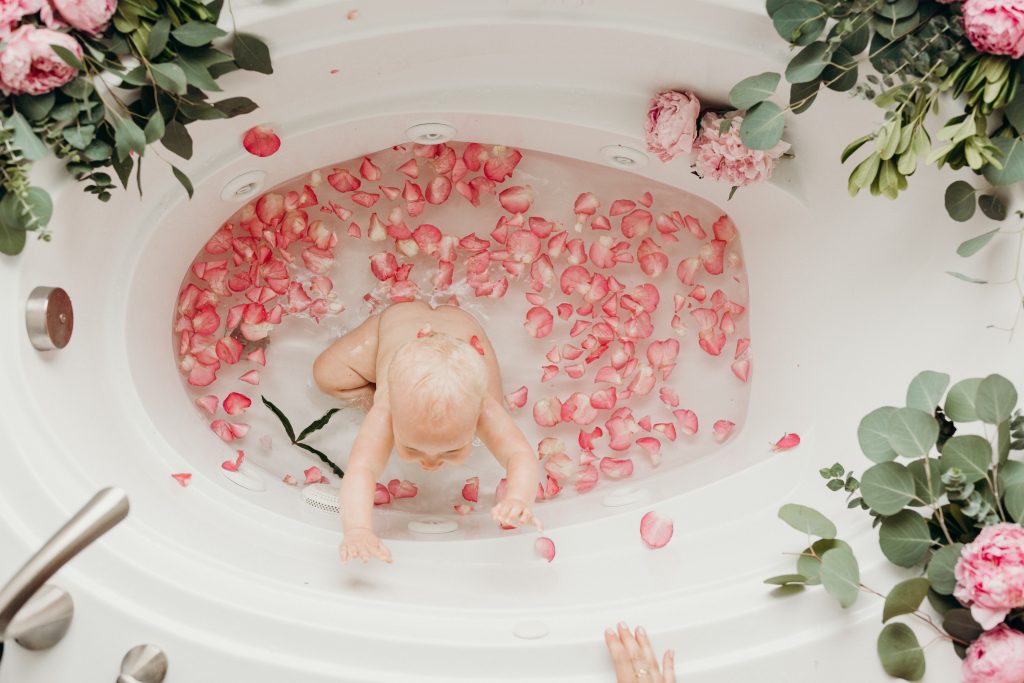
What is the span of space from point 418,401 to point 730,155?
64cm

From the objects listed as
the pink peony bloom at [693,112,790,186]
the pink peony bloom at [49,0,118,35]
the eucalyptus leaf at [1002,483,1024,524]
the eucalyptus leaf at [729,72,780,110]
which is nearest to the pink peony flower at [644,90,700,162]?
the pink peony bloom at [693,112,790,186]

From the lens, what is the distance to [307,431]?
5.76ft

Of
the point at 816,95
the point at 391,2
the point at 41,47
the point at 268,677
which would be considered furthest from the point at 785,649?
the point at 41,47

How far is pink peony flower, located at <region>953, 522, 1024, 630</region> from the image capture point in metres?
1.12

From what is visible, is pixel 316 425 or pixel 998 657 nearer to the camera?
pixel 998 657

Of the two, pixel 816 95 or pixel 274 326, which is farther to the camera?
pixel 274 326

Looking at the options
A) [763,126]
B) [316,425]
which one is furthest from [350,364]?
[763,126]

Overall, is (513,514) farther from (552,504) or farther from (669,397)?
(669,397)

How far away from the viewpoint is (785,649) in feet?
4.13

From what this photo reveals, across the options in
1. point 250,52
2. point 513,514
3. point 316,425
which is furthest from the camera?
point 316,425

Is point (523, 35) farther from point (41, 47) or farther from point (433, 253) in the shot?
point (41, 47)

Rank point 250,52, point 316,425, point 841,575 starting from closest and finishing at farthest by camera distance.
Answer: point 841,575 < point 250,52 < point 316,425

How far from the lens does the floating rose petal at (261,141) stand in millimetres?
1527

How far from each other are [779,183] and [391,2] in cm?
72
